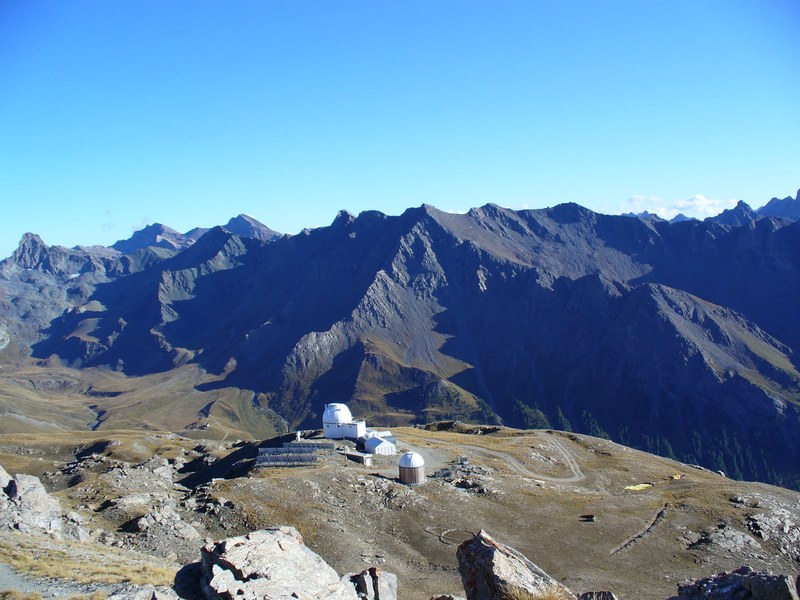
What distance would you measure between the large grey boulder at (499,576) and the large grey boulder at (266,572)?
701 centimetres

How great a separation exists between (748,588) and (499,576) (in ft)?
34.3

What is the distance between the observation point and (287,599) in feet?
90.9

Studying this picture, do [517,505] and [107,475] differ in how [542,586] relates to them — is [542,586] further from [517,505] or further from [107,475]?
[107,475]

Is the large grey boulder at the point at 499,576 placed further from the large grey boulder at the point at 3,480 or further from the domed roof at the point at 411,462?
the large grey boulder at the point at 3,480

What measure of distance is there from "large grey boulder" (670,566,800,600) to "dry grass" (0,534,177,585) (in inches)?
1130

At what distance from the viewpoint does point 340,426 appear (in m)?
111

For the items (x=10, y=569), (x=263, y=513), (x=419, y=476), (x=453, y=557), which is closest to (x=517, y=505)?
(x=419, y=476)

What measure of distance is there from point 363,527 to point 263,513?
1063cm

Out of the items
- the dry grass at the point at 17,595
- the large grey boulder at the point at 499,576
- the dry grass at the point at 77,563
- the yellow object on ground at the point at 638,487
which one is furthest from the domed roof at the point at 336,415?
the large grey boulder at the point at 499,576

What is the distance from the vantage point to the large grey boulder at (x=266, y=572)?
2833 cm

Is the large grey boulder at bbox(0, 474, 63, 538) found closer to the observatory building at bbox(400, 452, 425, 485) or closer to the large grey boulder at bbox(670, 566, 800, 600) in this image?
the observatory building at bbox(400, 452, 425, 485)

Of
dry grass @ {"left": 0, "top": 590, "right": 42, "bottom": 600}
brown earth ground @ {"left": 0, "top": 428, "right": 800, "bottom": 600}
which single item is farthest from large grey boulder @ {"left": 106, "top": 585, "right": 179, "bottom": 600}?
brown earth ground @ {"left": 0, "top": 428, "right": 800, "bottom": 600}

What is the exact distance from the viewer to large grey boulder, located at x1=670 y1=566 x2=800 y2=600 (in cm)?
A: 2344

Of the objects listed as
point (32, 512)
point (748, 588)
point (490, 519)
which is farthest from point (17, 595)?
point (490, 519)
